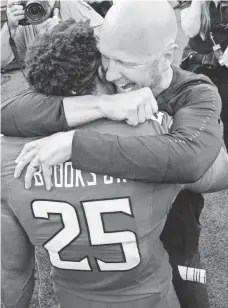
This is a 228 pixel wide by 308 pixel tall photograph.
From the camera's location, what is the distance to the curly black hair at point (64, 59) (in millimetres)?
1027

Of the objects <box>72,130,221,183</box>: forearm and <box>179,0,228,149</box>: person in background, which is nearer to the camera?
<box>72,130,221,183</box>: forearm

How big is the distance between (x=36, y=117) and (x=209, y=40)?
1548mm

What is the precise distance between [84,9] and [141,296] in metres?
1.87

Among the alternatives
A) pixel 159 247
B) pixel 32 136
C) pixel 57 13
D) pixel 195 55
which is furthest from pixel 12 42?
pixel 159 247

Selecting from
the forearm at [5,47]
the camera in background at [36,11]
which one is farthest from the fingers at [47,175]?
the forearm at [5,47]

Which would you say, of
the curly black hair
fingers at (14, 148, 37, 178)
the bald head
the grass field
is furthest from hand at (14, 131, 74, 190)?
the grass field

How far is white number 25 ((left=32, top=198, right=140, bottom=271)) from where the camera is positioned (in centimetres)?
103

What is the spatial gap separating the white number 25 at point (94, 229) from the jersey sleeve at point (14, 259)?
0.09 m

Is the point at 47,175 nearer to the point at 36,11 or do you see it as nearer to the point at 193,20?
the point at 193,20

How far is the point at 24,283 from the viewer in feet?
4.06

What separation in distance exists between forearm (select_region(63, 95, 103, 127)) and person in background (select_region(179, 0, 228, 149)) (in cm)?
142

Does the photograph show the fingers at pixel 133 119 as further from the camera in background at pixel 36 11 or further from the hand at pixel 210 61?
the camera in background at pixel 36 11

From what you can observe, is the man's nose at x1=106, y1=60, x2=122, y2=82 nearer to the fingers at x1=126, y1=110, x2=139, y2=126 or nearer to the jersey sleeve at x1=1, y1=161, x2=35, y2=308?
the fingers at x1=126, y1=110, x2=139, y2=126

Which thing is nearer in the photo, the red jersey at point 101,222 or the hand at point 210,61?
the red jersey at point 101,222
